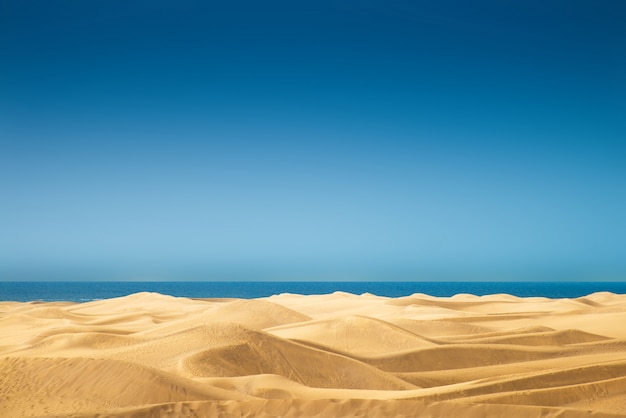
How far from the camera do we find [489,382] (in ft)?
37.3

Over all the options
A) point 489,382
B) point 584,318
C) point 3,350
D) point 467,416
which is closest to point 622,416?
point 467,416

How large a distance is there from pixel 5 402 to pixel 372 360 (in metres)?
9.25

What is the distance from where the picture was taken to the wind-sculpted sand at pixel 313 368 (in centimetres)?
841

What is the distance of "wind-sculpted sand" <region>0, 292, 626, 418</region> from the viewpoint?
8406mm

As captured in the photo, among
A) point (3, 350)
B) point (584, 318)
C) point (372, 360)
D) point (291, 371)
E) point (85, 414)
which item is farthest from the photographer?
point (584, 318)

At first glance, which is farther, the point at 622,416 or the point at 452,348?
the point at 452,348

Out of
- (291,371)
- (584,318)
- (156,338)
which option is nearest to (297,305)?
(584,318)

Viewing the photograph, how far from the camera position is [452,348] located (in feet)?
54.3

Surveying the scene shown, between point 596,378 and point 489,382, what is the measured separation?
2.79 meters

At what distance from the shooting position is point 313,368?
1383 cm

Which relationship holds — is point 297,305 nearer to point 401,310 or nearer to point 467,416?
point 401,310

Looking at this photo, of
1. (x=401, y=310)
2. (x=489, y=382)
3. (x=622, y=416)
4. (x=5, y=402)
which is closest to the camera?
(x=622, y=416)

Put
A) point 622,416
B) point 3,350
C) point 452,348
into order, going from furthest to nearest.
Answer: point 3,350
point 452,348
point 622,416

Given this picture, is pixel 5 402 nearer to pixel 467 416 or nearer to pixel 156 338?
pixel 467 416
